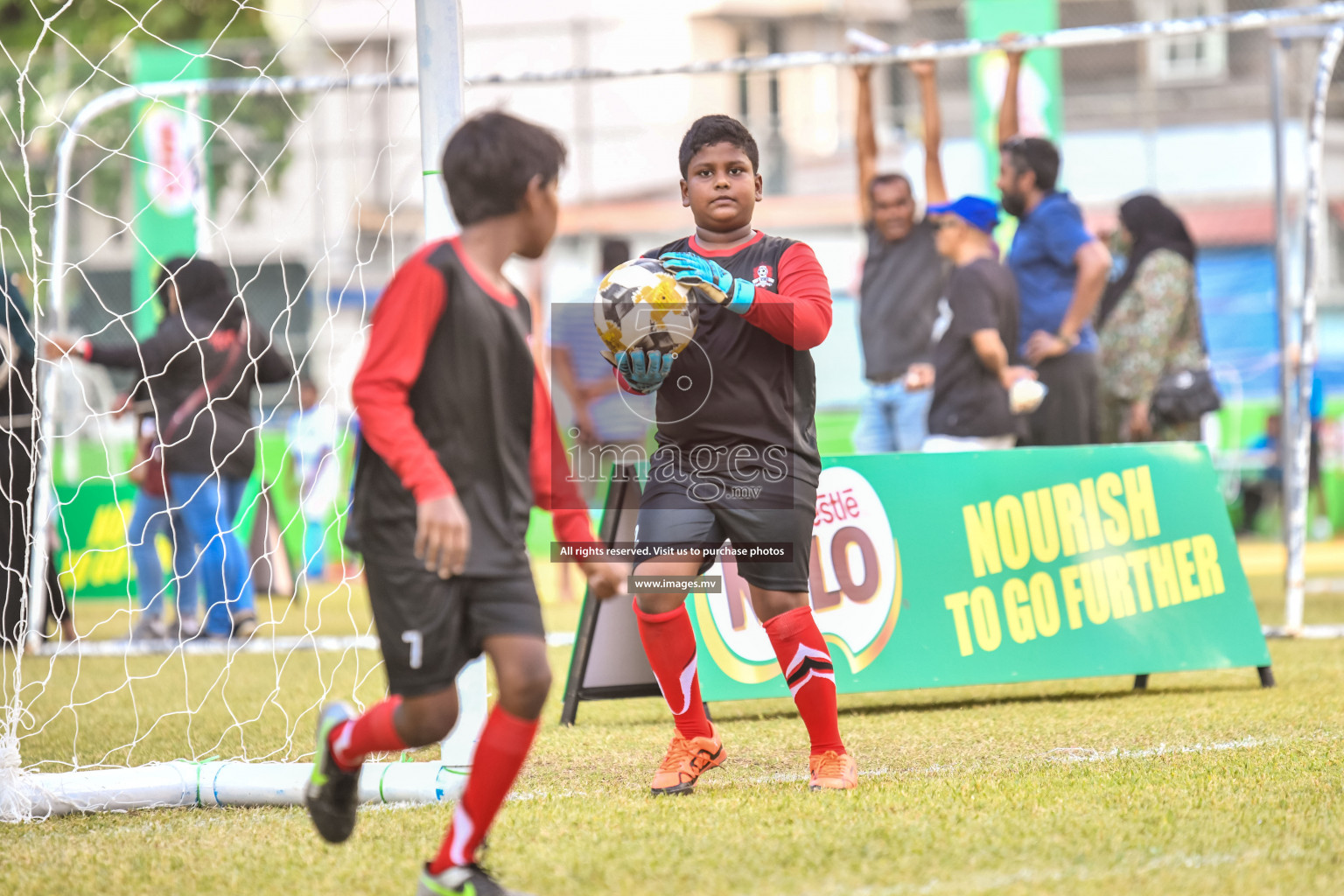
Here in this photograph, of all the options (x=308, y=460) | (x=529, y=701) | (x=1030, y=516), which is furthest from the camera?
(x=308, y=460)

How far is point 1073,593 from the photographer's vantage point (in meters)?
6.07

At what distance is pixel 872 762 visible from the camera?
464 centimetres

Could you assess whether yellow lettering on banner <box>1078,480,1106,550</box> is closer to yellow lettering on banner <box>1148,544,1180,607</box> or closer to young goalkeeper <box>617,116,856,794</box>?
yellow lettering on banner <box>1148,544,1180,607</box>

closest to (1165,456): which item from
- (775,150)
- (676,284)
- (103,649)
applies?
(676,284)

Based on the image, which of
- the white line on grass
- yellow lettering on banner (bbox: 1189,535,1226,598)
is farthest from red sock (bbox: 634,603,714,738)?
yellow lettering on banner (bbox: 1189,535,1226,598)

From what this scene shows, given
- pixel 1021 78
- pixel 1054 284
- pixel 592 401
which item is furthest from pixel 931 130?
pixel 1021 78

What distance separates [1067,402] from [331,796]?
549 centimetres

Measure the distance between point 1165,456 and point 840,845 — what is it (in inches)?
137

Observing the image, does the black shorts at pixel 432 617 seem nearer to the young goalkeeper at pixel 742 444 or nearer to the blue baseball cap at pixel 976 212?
the young goalkeeper at pixel 742 444

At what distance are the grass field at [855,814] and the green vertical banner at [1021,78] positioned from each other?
1053 centimetres

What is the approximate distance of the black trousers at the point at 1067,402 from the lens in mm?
7793

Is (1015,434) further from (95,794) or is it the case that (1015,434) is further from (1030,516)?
(95,794)

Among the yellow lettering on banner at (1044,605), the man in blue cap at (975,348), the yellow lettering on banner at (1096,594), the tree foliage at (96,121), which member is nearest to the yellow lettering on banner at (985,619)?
the yellow lettering on banner at (1044,605)

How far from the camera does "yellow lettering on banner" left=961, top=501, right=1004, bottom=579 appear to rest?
6.01m
